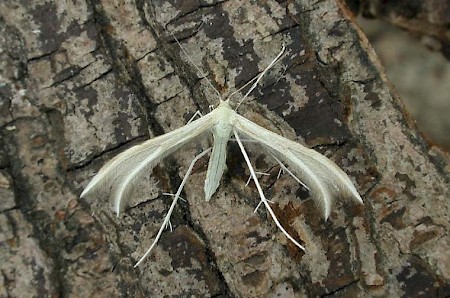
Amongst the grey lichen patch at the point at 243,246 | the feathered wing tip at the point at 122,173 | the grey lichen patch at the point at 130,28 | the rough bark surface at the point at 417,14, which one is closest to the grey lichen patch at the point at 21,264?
the feathered wing tip at the point at 122,173

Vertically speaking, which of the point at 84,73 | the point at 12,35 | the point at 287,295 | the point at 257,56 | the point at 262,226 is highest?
the point at 12,35

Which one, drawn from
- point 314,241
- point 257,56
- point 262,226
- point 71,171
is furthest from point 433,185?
point 71,171

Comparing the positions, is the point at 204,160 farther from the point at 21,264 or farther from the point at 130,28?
the point at 21,264

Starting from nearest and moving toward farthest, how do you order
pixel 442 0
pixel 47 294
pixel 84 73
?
pixel 47 294, pixel 84 73, pixel 442 0

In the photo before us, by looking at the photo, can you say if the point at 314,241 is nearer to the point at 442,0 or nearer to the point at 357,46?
the point at 357,46

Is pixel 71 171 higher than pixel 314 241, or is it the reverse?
pixel 71 171

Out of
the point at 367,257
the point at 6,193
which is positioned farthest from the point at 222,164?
the point at 6,193

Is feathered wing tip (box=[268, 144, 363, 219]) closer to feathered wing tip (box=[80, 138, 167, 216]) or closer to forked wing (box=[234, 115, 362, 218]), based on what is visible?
forked wing (box=[234, 115, 362, 218])
